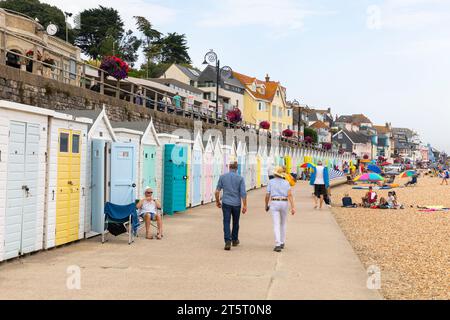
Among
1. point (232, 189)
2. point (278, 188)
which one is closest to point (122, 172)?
point (232, 189)

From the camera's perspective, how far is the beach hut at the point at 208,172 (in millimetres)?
20328

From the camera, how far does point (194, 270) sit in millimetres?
7930

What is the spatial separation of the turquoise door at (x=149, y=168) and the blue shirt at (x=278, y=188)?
516 centimetres

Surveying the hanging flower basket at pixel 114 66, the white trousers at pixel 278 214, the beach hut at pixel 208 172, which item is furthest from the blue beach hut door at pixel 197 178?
the white trousers at pixel 278 214

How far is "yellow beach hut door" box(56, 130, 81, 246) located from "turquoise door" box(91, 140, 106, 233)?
0.55 metres

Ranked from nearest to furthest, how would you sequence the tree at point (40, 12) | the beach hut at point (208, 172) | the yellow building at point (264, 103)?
the beach hut at point (208, 172), the tree at point (40, 12), the yellow building at point (264, 103)

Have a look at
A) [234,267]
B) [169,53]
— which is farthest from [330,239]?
[169,53]

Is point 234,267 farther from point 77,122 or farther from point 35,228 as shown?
point 77,122

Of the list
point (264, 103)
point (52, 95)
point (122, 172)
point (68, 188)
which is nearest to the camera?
point (68, 188)

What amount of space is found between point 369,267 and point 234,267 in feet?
7.82

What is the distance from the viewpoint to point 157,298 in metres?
6.18

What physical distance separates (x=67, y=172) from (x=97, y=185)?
1.08 metres

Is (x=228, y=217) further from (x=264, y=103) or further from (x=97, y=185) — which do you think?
(x=264, y=103)

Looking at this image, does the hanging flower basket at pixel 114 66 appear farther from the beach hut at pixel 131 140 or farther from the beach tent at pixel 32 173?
the beach tent at pixel 32 173
